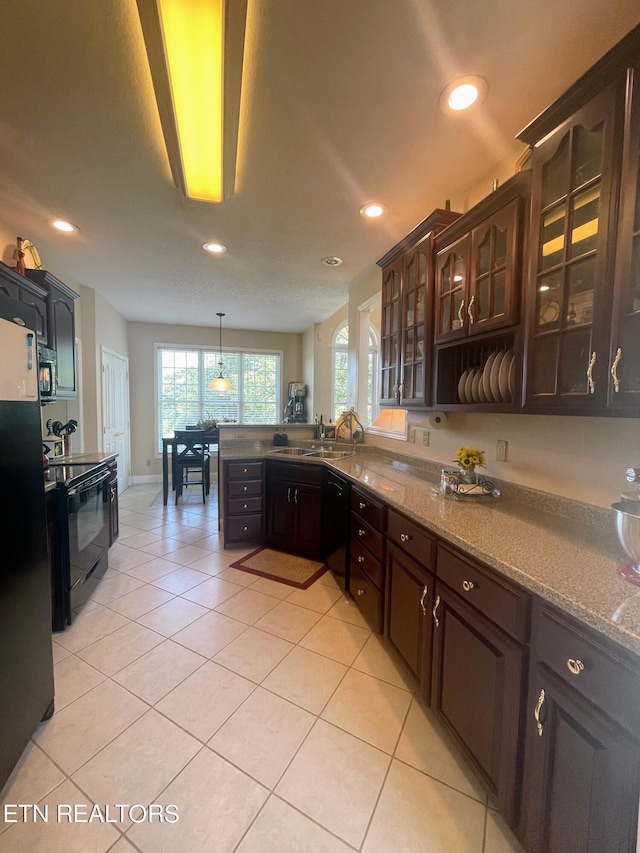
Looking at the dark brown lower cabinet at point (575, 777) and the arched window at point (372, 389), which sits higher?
the arched window at point (372, 389)

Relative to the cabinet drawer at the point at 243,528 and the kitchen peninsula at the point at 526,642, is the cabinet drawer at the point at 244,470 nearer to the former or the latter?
the cabinet drawer at the point at 243,528

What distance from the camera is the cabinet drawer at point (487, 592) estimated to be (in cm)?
102

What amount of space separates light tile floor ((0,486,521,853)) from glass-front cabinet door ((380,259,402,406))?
158 centimetres

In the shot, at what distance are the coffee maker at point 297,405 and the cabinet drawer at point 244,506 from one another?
3.12 metres

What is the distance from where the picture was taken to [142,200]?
2.29 m

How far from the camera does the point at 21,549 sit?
137 centimetres

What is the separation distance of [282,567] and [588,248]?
2856mm

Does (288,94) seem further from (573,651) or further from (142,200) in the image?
(573,651)

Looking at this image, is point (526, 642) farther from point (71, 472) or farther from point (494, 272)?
point (71, 472)

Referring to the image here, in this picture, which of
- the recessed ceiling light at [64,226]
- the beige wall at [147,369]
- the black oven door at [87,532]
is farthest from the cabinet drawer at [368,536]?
the beige wall at [147,369]

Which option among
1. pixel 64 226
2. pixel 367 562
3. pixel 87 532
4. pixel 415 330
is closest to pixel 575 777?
pixel 367 562

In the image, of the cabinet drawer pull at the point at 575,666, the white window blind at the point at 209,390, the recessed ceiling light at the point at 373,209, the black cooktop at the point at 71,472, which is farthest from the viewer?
the white window blind at the point at 209,390

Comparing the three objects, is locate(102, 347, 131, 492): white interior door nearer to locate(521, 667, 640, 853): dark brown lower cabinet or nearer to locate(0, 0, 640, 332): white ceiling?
locate(0, 0, 640, 332): white ceiling

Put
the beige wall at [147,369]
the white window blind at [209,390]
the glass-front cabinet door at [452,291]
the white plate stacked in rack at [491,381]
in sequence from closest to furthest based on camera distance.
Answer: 1. the white plate stacked in rack at [491,381]
2. the glass-front cabinet door at [452,291]
3. the beige wall at [147,369]
4. the white window blind at [209,390]
